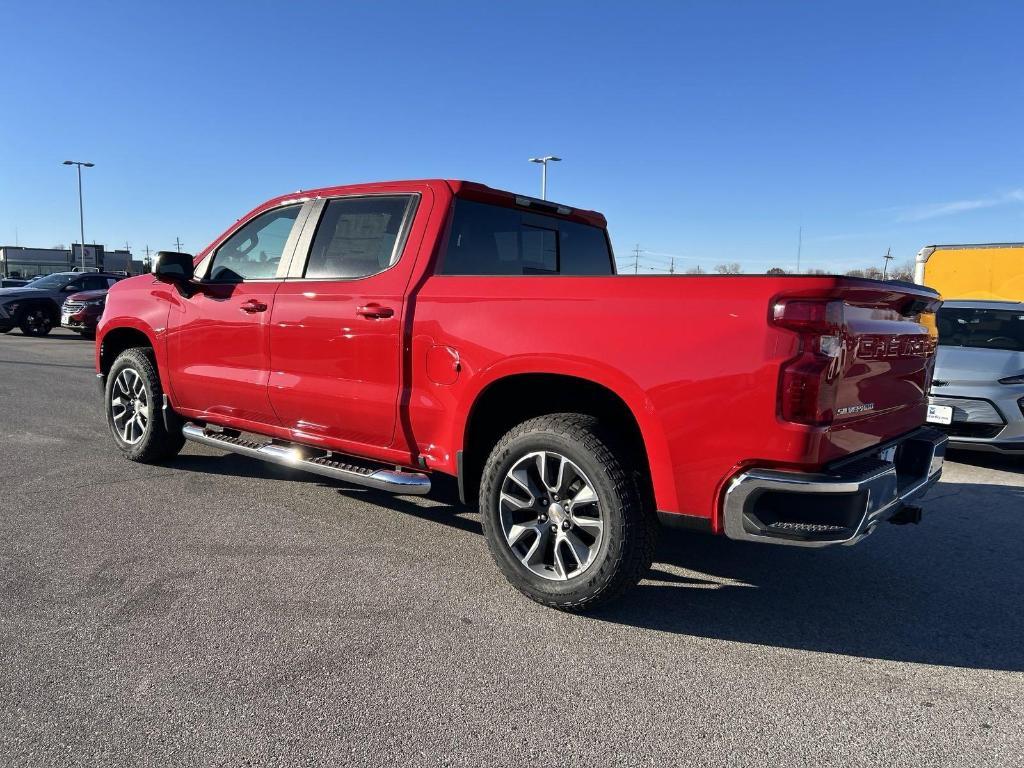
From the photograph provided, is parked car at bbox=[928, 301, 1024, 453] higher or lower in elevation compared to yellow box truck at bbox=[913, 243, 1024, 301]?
lower

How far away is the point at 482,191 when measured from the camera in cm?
398

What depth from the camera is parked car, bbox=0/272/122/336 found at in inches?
741

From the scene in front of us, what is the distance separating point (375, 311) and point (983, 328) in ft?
20.3

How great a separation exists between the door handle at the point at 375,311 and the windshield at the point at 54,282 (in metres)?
19.6

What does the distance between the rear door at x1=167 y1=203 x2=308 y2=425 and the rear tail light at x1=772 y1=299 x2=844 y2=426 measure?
2.98 meters

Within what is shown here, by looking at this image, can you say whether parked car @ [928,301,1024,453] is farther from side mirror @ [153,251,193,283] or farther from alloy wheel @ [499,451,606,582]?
side mirror @ [153,251,193,283]

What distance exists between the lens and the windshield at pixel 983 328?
6.78 meters

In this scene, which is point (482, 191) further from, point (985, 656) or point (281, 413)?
point (985, 656)

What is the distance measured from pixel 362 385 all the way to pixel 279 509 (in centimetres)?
121

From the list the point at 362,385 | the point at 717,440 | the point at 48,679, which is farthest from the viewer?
the point at 362,385

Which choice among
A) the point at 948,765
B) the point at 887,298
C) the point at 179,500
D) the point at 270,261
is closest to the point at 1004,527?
the point at 887,298

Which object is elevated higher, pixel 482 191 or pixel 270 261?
pixel 482 191


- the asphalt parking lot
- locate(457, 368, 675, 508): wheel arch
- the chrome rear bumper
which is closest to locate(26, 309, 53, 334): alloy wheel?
the asphalt parking lot

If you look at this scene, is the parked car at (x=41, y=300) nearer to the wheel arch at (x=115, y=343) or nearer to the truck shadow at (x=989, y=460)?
the wheel arch at (x=115, y=343)
